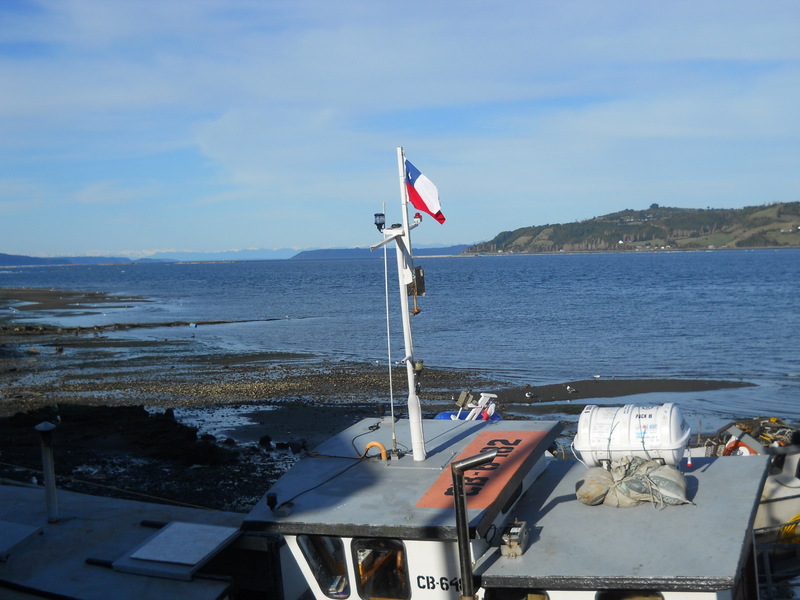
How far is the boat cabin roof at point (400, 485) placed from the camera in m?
7.80

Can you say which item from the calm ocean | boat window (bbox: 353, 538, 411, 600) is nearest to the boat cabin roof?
boat window (bbox: 353, 538, 411, 600)

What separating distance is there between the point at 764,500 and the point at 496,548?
6.63 m

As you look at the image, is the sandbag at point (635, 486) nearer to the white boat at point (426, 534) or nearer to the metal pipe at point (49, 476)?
the white boat at point (426, 534)

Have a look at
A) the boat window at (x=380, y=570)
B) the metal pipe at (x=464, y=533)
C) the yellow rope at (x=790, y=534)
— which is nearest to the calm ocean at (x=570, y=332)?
the yellow rope at (x=790, y=534)

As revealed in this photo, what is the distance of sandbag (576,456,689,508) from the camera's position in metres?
8.32

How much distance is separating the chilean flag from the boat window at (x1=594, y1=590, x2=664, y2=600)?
4939mm

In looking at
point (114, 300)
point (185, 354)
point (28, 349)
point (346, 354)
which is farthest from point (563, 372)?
Answer: point (114, 300)

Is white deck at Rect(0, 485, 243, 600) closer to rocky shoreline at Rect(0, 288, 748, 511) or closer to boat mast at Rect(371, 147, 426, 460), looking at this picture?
rocky shoreline at Rect(0, 288, 748, 511)

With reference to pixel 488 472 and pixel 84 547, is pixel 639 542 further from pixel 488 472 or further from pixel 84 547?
pixel 84 547

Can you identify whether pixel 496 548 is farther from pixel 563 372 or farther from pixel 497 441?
pixel 563 372

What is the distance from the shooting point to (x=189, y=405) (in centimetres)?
3095

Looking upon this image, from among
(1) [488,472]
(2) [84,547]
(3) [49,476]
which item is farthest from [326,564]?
(3) [49,476]

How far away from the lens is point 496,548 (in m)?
7.88

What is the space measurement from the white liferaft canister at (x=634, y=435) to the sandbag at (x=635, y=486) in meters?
0.32
